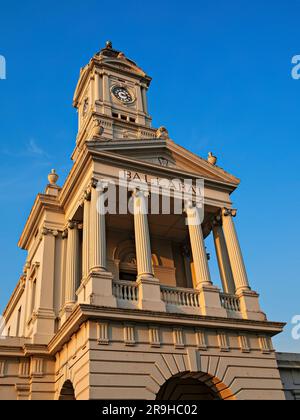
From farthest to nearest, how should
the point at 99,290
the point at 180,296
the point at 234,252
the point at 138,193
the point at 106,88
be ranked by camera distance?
the point at 106,88 < the point at 234,252 < the point at 138,193 < the point at 180,296 < the point at 99,290

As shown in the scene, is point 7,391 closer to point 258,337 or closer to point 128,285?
point 128,285

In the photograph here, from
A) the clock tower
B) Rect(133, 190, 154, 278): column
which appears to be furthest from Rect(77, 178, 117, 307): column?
the clock tower

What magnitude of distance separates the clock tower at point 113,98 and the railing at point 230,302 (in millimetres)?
13863

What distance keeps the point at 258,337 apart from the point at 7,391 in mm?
12072

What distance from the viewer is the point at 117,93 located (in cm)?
3428

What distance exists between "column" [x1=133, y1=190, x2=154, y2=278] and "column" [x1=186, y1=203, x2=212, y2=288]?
97.4 inches

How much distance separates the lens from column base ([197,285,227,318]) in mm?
20531

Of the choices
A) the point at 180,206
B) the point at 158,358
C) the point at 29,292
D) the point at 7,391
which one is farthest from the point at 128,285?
the point at 29,292

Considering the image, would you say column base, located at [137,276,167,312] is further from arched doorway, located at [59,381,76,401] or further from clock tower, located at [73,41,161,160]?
clock tower, located at [73,41,161,160]

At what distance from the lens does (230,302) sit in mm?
21938

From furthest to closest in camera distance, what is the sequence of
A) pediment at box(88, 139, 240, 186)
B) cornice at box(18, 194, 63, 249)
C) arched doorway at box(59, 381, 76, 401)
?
cornice at box(18, 194, 63, 249) < pediment at box(88, 139, 240, 186) < arched doorway at box(59, 381, 76, 401)

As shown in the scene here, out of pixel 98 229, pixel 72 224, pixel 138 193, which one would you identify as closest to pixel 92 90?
pixel 72 224

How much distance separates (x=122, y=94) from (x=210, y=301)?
64.2 ft

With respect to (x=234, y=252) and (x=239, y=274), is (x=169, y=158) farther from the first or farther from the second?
(x=239, y=274)
